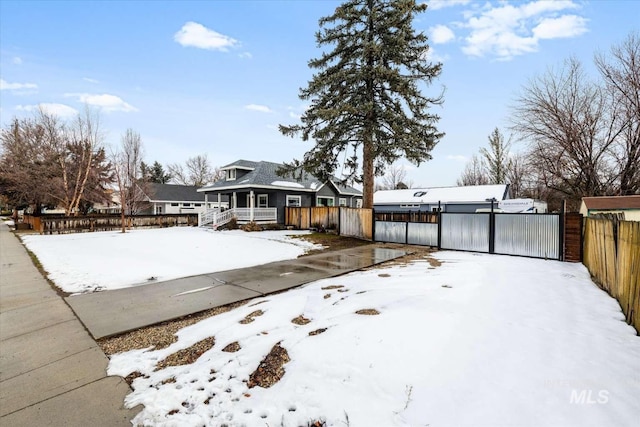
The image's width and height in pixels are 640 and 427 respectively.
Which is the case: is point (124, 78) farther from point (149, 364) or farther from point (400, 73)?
point (149, 364)

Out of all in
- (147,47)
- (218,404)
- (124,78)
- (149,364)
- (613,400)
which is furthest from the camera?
(124,78)

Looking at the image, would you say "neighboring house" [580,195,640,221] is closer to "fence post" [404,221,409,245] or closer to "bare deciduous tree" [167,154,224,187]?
"fence post" [404,221,409,245]

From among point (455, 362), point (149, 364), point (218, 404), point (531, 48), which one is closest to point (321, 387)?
point (218, 404)

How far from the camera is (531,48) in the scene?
1202 cm

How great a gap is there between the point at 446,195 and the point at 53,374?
26424mm

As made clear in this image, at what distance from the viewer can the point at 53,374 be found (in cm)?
324

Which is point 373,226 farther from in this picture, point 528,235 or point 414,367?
point 414,367

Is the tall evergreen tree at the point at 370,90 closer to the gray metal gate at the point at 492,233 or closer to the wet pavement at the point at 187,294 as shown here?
the gray metal gate at the point at 492,233

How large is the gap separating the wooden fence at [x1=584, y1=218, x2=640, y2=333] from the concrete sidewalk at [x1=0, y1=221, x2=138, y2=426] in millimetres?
5955

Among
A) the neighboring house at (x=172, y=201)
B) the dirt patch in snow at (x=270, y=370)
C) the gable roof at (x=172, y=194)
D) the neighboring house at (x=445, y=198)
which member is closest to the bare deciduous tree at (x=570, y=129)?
the neighboring house at (x=445, y=198)

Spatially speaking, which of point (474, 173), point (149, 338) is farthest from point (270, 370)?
point (474, 173)

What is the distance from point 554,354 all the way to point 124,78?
1915 cm

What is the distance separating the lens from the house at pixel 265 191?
20.0 meters

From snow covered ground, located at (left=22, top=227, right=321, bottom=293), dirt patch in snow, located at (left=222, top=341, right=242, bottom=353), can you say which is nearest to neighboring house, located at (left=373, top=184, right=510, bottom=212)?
snow covered ground, located at (left=22, top=227, right=321, bottom=293)
